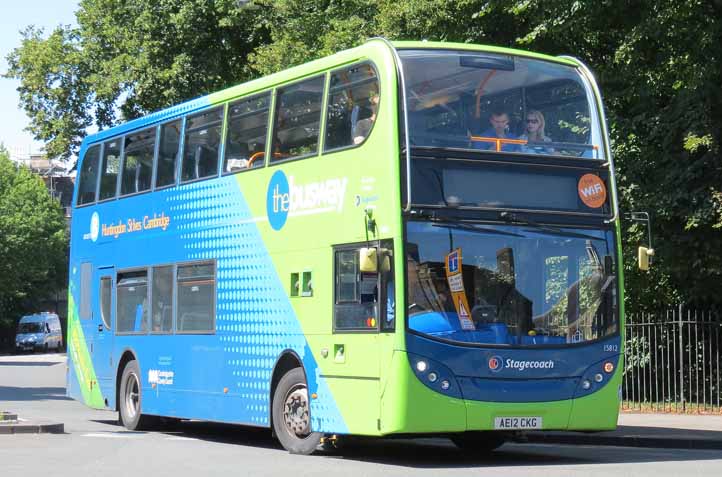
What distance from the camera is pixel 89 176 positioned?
22047mm

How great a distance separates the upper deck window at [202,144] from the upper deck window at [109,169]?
277 centimetres

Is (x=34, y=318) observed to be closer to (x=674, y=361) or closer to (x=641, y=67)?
(x=674, y=361)

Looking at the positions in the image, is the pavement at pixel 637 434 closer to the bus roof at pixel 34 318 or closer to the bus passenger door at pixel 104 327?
the bus passenger door at pixel 104 327

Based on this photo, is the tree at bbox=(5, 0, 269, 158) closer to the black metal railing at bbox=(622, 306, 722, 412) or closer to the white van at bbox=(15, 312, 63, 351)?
the black metal railing at bbox=(622, 306, 722, 412)

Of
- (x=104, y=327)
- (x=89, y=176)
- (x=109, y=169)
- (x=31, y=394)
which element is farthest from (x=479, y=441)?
(x=31, y=394)

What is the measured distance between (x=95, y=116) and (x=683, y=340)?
25.8 meters

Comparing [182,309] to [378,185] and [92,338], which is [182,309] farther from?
[378,185]

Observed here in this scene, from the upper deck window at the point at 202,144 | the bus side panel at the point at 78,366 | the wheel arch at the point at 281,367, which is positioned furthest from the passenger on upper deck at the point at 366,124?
the bus side panel at the point at 78,366

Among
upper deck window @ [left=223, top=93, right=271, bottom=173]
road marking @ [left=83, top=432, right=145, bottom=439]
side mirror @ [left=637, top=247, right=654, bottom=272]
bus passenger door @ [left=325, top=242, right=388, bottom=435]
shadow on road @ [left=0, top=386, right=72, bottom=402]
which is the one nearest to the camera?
bus passenger door @ [left=325, top=242, right=388, bottom=435]

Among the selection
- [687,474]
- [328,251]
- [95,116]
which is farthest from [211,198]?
[95,116]

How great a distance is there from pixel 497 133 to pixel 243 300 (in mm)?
4342

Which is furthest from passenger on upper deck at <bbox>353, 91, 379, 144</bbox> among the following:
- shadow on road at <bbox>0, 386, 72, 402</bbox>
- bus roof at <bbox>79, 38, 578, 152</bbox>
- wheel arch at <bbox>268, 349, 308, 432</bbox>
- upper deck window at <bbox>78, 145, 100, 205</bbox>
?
shadow on road at <bbox>0, 386, 72, 402</bbox>

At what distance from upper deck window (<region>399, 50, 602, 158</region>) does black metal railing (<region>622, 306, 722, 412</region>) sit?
9.99 meters

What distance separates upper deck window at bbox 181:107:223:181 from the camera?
17578 mm
